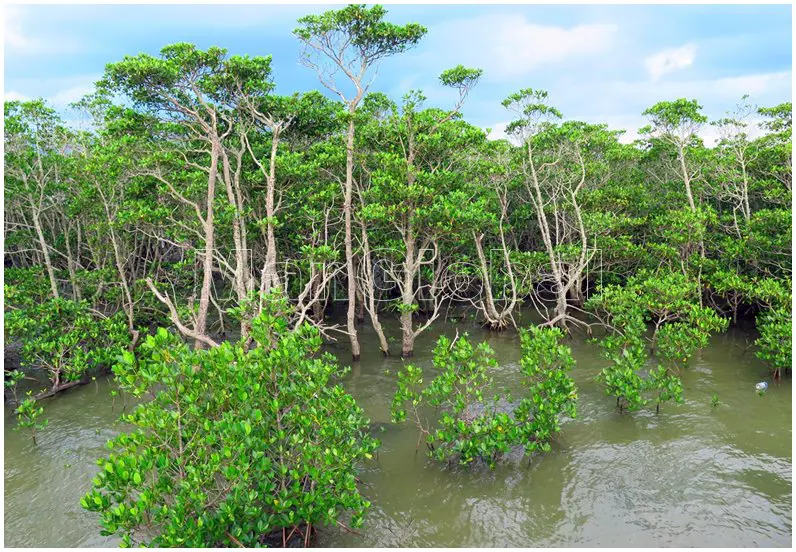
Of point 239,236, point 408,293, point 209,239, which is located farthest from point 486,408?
point 239,236

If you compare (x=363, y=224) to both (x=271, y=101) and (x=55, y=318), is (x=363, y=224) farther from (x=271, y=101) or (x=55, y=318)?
(x=55, y=318)

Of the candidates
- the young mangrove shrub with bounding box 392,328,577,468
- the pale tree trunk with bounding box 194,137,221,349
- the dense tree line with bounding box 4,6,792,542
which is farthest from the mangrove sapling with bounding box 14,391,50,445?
the young mangrove shrub with bounding box 392,328,577,468

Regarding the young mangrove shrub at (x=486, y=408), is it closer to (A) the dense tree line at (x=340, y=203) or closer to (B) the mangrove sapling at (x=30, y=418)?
(A) the dense tree line at (x=340, y=203)

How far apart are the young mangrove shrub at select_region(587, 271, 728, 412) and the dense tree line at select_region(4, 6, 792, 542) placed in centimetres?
6

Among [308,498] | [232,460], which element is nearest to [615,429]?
[308,498]

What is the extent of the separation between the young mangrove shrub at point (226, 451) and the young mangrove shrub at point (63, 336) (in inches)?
302

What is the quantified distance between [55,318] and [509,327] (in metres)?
16.4

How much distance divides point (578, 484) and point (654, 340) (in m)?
8.54

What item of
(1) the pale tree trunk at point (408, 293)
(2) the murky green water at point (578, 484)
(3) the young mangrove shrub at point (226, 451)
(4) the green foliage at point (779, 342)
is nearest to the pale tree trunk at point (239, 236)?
(2) the murky green water at point (578, 484)

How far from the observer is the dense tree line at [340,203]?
13125 millimetres

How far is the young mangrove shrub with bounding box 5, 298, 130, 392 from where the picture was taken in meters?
12.4

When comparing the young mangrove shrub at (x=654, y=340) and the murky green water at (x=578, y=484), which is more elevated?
the young mangrove shrub at (x=654, y=340)

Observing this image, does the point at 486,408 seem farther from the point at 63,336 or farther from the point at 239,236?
the point at 63,336

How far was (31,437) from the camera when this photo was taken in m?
10.7
